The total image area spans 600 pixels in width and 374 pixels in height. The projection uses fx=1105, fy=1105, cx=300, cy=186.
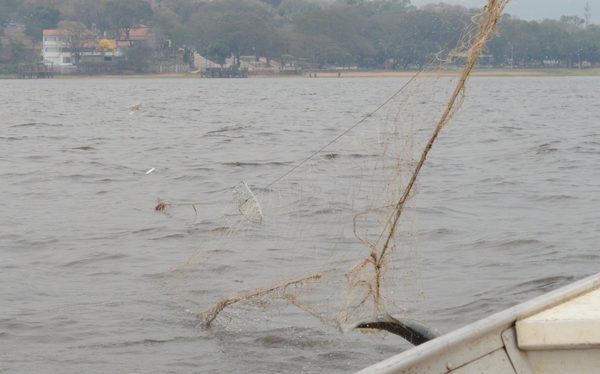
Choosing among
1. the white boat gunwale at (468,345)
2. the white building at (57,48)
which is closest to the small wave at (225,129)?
the white boat gunwale at (468,345)

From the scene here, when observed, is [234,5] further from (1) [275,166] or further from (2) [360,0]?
(1) [275,166]

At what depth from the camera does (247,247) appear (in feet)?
37.8

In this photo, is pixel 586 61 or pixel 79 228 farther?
pixel 586 61

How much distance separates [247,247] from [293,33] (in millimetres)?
133696

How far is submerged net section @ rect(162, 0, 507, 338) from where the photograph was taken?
6.65m

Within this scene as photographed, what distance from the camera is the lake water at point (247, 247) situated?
802 centimetres

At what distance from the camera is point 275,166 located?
68.0 feet

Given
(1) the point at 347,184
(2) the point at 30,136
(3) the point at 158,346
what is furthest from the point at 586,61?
(3) the point at 158,346

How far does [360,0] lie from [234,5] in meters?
19.3

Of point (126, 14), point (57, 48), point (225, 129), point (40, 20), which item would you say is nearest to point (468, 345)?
point (225, 129)

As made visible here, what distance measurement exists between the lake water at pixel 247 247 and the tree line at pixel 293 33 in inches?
3810

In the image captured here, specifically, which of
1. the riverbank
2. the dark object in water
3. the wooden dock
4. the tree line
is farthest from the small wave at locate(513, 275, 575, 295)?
the wooden dock

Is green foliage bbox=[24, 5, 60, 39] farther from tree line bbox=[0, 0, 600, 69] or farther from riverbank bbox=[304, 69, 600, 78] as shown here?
riverbank bbox=[304, 69, 600, 78]

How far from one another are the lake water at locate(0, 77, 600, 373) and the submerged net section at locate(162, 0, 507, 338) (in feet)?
0.15
